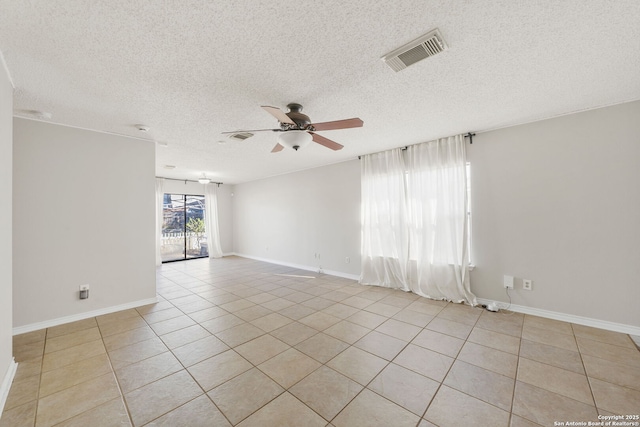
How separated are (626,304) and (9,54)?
6.36 metres

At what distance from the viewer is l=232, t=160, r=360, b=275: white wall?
17.4 feet

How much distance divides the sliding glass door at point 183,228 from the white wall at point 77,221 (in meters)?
4.43

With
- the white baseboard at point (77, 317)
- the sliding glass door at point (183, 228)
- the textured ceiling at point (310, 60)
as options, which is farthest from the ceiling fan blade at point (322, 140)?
the sliding glass door at point (183, 228)

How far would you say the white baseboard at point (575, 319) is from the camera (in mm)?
2691

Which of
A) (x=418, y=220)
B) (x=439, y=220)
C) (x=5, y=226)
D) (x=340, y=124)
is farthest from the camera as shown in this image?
(x=418, y=220)

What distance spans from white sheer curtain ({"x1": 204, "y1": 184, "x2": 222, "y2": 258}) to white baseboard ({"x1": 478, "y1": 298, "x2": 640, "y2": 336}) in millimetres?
7654

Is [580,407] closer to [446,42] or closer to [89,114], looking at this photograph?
[446,42]

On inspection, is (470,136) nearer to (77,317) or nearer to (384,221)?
(384,221)

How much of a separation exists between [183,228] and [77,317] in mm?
5132

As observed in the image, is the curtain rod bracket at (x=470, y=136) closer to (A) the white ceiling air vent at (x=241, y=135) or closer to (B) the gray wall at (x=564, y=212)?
(B) the gray wall at (x=564, y=212)

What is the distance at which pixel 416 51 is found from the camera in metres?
1.82

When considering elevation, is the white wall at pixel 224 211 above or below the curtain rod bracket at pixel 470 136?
below

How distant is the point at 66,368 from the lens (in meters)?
2.22

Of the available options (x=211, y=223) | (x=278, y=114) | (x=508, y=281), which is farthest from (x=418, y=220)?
(x=211, y=223)
